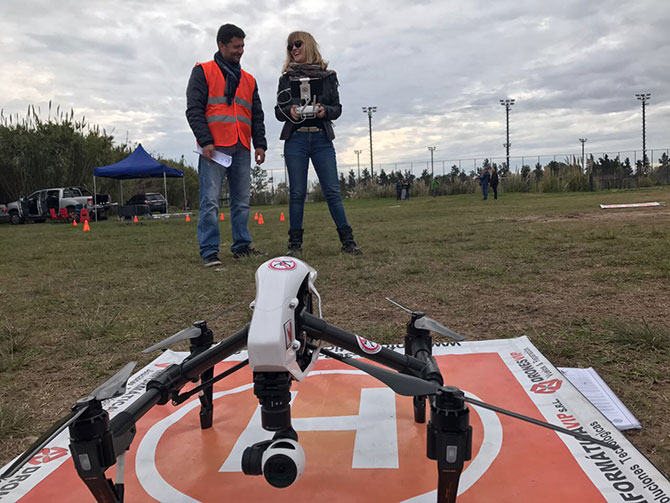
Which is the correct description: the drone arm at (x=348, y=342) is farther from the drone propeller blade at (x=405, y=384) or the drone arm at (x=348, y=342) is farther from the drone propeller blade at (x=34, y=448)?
the drone propeller blade at (x=34, y=448)

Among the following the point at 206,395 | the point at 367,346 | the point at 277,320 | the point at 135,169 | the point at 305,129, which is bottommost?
the point at 206,395

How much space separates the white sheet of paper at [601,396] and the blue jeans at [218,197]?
3.35m

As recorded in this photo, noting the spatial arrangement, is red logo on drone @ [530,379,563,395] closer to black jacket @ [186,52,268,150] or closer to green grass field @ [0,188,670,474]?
green grass field @ [0,188,670,474]

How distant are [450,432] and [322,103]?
3.92 metres

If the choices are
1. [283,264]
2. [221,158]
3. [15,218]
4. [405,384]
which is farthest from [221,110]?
[15,218]

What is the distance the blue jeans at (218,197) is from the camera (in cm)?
441

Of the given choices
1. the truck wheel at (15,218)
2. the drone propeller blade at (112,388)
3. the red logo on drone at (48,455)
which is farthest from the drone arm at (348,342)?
the truck wheel at (15,218)

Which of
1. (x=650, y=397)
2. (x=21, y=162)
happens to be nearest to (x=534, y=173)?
(x=21, y=162)

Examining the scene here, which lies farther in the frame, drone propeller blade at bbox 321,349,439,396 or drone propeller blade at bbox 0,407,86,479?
drone propeller blade at bbox 321,349,439,396

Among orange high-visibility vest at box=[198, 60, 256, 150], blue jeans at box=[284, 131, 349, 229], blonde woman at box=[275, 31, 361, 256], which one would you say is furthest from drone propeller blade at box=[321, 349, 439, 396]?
orange high-visibility vest at box=[198, 60, 256, 150]

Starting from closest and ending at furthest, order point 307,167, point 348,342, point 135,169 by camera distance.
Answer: point 348,342 < point 307,167 < point 135,169

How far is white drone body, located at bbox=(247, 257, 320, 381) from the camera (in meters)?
0.92

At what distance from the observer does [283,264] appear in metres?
1.09

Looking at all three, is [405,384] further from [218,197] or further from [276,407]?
[218,197]
